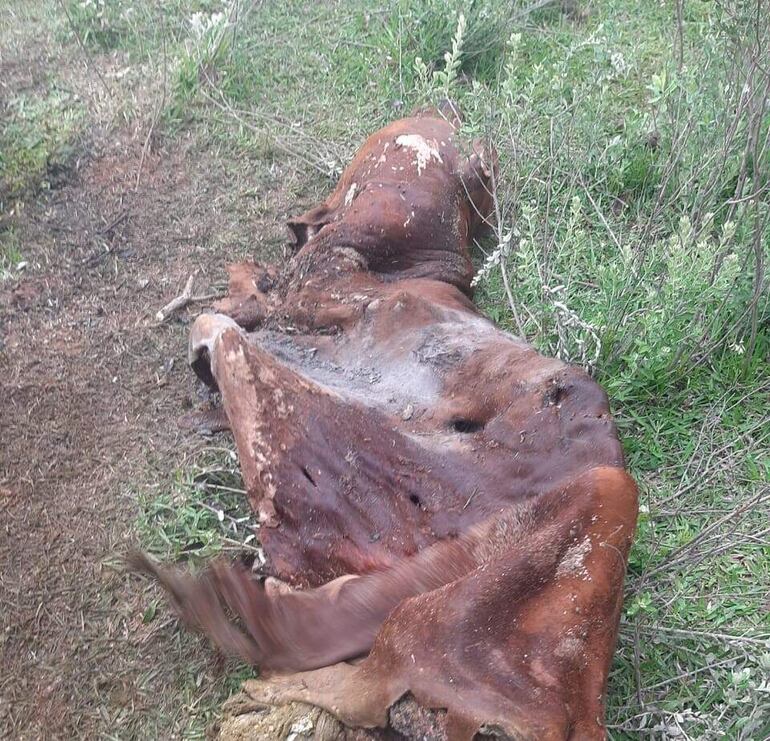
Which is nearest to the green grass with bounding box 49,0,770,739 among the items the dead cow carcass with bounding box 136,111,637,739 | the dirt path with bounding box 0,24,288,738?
the dirt path with bounding box 0,24,288,738

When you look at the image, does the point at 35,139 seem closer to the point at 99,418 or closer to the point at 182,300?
the point at 182,300

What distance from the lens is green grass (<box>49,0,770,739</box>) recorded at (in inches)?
97.0

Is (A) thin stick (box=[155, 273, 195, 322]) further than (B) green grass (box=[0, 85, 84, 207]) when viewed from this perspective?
No

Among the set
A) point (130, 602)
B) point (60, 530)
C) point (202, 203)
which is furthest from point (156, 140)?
point (130, 602)

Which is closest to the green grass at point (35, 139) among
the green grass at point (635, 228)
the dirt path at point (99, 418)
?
the dirt path at point (99, 418)

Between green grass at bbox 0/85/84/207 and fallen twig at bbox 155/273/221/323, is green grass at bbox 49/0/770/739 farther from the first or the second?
fallen twig at bbox 155/273/221/323

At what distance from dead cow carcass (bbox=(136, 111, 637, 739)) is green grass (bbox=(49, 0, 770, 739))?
505 mm

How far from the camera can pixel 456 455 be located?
2166mm

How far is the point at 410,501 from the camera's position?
2164 mm

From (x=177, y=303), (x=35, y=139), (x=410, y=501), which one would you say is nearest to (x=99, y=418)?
(x=177, y=303)

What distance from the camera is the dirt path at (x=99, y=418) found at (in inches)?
97.4

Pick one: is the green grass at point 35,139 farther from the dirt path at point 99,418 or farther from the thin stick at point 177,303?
the thin stick at point 177,303

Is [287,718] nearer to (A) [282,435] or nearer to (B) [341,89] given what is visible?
(A) [282,435]

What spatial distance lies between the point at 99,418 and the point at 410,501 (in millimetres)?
1628
